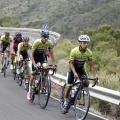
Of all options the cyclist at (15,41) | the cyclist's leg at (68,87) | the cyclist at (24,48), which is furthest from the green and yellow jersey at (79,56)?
the cyclist at (15,41)

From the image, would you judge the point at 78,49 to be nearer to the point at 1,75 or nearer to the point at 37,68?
the point at 37,68

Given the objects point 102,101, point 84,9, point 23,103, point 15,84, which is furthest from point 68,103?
point 84,9

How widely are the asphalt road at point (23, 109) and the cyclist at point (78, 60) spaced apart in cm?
47

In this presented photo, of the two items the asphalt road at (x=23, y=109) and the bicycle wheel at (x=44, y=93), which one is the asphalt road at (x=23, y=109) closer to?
the asphalt road at (x=23, y=109)

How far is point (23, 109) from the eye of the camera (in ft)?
33.2

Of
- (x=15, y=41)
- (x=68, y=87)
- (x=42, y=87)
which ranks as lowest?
(x=42, y=87)

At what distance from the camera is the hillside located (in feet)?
293

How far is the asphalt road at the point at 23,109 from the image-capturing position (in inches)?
360

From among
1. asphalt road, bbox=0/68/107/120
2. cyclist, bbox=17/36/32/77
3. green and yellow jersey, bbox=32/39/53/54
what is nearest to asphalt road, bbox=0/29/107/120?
asphalt road, bbox=0/68/107/120

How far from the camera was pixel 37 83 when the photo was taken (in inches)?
424

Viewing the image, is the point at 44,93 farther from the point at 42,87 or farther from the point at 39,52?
the point at 39,52

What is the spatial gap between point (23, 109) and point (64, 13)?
9661cm

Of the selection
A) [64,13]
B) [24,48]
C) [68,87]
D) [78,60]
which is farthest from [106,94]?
[64,13]

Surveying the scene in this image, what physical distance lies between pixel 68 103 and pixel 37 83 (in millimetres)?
1786
